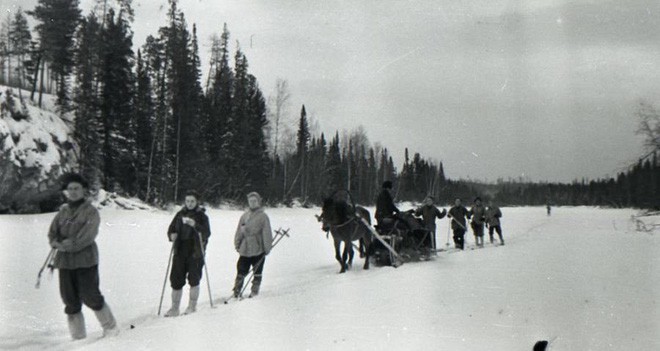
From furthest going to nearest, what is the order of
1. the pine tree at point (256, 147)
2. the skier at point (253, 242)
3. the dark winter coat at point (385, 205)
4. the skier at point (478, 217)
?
the pine tree at point (256, 147)
the skier at point (478, 217)
the dark winter coat at point (385, 205)
the skier at point (253, 242)

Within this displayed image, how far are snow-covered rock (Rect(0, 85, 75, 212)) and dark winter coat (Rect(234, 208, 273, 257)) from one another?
13660mm

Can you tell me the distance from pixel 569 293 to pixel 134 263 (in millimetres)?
10409

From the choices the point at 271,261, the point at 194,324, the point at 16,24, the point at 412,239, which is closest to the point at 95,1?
the point at 16,24

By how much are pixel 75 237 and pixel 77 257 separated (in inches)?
10.0

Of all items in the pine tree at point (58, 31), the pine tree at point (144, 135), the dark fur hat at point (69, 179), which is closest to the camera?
the dark fur hat at point (69, 179)

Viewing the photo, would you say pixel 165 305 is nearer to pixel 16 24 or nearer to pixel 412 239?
pixel 412 239

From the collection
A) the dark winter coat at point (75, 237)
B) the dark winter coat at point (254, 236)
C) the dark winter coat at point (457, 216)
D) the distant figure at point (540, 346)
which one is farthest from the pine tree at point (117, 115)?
the distant figure at point (540, 346)

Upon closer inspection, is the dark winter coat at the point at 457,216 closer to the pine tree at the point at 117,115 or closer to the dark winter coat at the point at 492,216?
the dark winter coat at the point at 492,216

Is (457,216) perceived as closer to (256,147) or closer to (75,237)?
(75,237)

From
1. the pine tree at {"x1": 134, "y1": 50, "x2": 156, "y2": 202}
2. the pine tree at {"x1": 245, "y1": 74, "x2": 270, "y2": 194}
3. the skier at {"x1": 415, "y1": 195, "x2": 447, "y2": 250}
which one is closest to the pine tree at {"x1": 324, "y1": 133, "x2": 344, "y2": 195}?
the pine tree at {"x1": 245, "y1": 74, "x2": 270, "y2": 194}

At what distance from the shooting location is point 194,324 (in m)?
5.77

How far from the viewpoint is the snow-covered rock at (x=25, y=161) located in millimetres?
18234

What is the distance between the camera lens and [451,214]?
17.7 meters

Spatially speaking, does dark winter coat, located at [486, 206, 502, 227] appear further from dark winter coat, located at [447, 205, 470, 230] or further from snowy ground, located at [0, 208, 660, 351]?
snowy ground, located at [0, 208, 660, 351]
